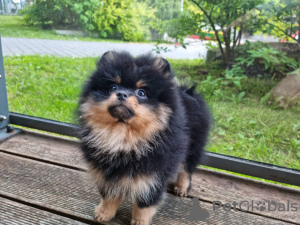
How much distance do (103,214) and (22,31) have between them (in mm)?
1684

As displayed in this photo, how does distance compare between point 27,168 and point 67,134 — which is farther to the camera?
point 67,134

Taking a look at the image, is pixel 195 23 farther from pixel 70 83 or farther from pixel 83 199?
pixel 83 199

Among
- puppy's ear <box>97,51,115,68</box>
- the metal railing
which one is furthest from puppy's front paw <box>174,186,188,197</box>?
puppy's ear <box>97,51,115,68</box>

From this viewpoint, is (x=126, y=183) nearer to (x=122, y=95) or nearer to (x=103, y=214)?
(x=103, y=214)

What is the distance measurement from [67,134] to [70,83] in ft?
1.46

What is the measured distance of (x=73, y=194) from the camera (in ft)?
5.59

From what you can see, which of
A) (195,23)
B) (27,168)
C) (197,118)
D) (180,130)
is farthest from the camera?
(195,23)

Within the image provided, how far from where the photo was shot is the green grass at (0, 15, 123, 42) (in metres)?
2.28

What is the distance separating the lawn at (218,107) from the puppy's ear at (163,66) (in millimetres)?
609

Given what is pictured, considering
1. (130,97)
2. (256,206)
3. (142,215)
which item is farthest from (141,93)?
(256,206)

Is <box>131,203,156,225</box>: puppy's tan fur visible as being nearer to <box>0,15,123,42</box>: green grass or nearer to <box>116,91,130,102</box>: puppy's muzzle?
<box>116,91,130,102</box>: puppy's muzzle

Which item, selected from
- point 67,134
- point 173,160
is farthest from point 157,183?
point 67,134

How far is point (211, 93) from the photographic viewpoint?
2.22m

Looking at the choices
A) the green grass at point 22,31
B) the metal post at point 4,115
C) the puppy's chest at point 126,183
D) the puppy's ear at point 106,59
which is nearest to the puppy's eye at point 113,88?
the puppy's ear at point 106,59
